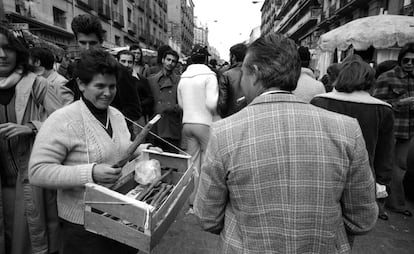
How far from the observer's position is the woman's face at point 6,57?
2025mm

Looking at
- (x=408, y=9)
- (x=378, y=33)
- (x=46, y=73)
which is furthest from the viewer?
(x=408, y=9)

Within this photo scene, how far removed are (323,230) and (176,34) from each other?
57052 millimetres

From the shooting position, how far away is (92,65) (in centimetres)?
172

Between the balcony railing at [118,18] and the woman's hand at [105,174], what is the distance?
28250 millimetres

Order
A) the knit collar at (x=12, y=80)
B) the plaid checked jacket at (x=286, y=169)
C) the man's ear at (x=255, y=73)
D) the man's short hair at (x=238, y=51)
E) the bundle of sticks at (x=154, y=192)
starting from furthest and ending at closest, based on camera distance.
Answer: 1. the man's short hair at (x=238, y=51)
2. the knit collar at (x=12, y=80)
3. the bundle of sticks at (x=154, y=192)
4. the man's ear at (x=255, y=73)
5. the plaid checked jacket at (x=286, y=169)

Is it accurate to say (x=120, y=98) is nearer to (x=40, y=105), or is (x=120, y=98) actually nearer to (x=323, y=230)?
(x=40, y=105)

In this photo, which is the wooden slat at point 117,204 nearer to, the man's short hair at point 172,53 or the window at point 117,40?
the man's short hair at point 172,53

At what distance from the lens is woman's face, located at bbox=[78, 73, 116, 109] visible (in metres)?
1.75

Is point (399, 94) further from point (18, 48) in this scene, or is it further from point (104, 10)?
point (104, 10)

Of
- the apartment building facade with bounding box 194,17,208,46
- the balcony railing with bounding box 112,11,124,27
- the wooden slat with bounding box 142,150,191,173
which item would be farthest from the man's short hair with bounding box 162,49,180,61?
the apartment building facade with bounding box 194,17,208,46

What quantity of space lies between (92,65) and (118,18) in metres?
28.9

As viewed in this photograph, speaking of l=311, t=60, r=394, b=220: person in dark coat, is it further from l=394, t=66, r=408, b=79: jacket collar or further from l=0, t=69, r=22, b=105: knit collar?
l=0, t=69, r=22, b=105: knit collar

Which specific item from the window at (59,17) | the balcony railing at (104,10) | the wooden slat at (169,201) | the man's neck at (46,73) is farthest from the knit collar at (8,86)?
the balcony railing at (104,10)

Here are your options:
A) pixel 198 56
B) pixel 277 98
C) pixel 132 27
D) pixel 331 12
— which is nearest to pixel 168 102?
pixel 198 56
